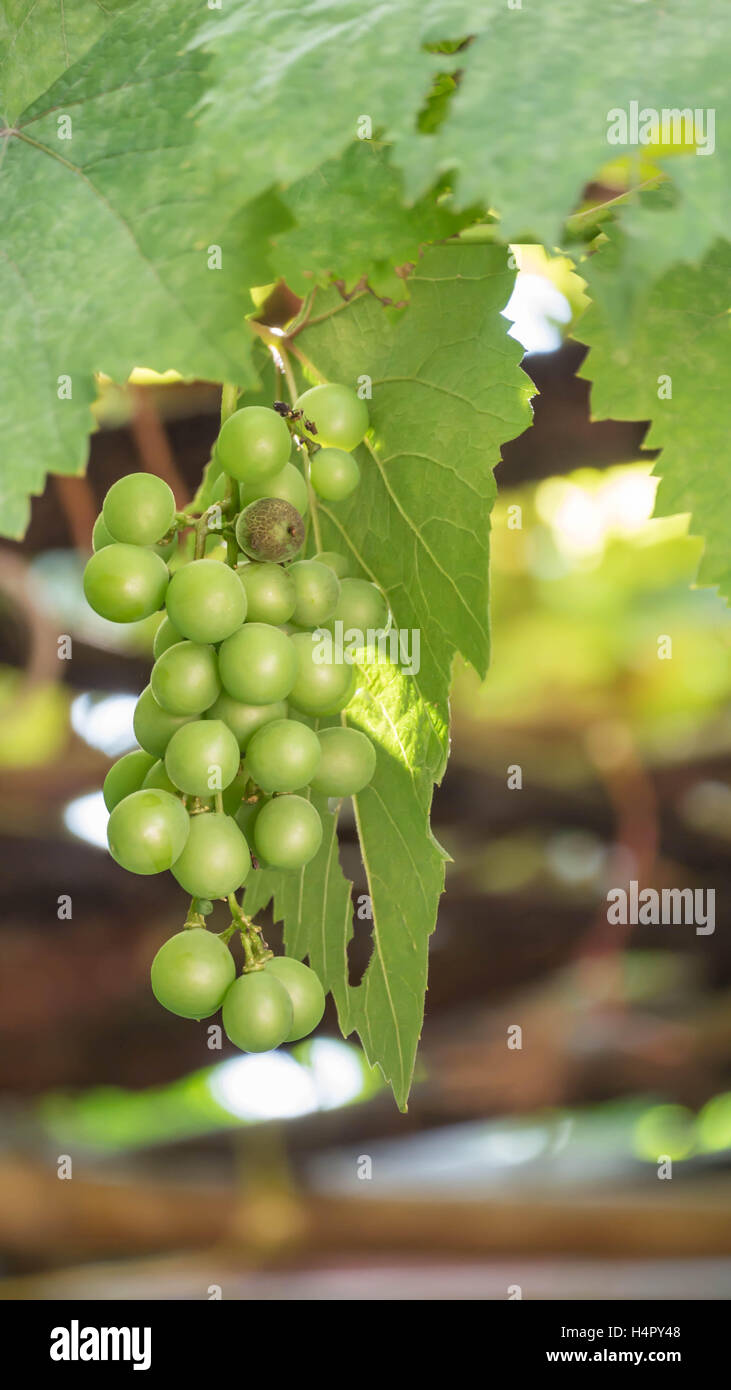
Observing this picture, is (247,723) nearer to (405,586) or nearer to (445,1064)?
(405,586)

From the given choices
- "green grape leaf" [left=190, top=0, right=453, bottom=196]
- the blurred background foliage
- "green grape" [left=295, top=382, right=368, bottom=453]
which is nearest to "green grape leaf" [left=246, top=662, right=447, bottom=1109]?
"green grape" [left=295, top=382, right=368, bottom=453]

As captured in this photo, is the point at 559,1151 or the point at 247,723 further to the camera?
the point at 559,1151

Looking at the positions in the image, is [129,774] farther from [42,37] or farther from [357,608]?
[42,37]

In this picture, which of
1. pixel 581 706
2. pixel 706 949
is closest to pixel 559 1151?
pixel 706 949

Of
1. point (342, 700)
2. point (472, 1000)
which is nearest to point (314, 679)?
point (342, 700)

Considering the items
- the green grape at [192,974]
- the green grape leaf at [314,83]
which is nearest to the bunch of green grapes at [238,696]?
the green grape at [192,974]

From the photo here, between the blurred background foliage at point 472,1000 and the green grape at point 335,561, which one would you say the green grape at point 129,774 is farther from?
the blurred background foliage at point 472,1000
